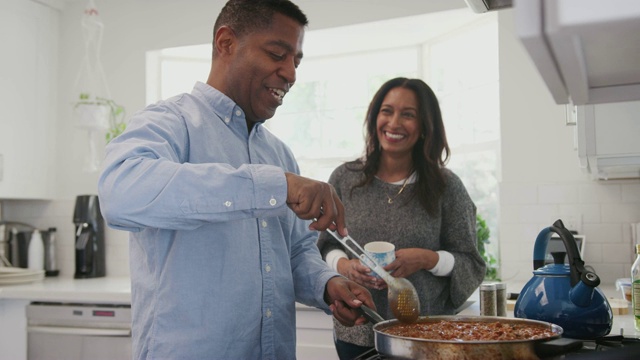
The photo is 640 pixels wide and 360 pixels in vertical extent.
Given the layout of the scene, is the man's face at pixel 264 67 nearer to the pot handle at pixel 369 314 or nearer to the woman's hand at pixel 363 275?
the pot handle at pixel 369 314

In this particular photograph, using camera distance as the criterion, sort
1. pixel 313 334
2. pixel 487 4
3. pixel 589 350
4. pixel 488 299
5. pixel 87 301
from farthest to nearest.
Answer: pixel 87 301 < pixel 313 334 < pixel 488 299 < pixel 487 4 < pixel 589 350

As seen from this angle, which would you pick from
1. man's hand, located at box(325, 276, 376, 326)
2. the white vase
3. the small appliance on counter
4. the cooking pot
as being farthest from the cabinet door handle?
the cooking pot

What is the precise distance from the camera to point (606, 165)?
2170 millimetres

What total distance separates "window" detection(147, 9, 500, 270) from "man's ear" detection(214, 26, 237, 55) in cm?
230

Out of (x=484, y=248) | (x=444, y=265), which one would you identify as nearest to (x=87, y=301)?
(x=444, y=265)

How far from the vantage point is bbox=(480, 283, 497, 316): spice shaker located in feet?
6.08

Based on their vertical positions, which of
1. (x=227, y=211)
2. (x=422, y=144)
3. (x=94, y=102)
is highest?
(x=94, y=102)

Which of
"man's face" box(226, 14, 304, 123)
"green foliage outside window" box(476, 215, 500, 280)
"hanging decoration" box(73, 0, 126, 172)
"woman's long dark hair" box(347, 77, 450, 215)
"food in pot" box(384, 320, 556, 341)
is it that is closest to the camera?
"food in pot" box(384, 320, 556, 341)

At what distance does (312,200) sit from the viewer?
50.7 inches

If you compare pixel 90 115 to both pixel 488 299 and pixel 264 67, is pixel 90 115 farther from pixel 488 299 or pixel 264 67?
pixel 488 299

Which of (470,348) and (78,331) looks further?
(78,331)

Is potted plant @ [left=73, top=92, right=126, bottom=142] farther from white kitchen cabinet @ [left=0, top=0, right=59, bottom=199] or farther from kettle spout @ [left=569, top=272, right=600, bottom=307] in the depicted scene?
kettle spout @ [left=569, top=272, right=600, bottom=307]

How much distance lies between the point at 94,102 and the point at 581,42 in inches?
140

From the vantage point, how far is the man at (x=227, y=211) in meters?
1.25
